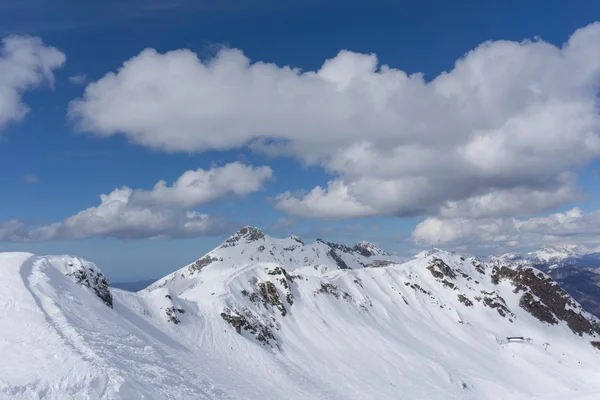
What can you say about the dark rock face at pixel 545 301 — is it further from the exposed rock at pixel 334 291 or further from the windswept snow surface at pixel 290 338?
the exposed rock at pixel 334 291

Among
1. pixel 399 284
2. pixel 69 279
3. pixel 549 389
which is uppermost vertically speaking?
pixel 399 284

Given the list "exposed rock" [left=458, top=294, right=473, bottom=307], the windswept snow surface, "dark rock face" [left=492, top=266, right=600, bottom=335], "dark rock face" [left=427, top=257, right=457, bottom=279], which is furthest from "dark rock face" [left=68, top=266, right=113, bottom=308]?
"dark rock face" [left=492, top=266, right=600, bottom=335]

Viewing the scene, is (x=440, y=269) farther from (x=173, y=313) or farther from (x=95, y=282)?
(x=95, y=282)

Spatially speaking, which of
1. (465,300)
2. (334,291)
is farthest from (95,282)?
(465,300)

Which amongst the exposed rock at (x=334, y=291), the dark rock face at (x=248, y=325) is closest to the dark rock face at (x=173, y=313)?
the dark rock face at (x=248, y=325)

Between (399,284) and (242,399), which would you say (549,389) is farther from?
(242,399)

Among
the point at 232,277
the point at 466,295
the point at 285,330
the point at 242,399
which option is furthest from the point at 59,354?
the point at 466,295
